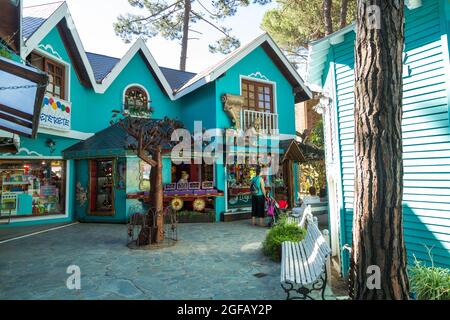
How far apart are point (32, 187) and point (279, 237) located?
9.33 metres

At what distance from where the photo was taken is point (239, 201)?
12.0m

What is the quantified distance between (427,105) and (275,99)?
31.7ft

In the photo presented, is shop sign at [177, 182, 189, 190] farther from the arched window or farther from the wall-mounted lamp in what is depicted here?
the wall-mounted lamp

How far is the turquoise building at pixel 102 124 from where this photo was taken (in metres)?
10.1

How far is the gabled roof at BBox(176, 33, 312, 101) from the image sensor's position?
11633 millimetres

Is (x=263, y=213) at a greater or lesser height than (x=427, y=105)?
lesser

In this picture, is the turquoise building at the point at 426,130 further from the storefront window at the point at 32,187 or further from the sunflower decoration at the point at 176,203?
the storefront window at the point at 32,187

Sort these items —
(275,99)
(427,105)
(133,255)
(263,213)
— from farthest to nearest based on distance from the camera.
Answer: (275,99), (263,213), (133,255), (427,105)

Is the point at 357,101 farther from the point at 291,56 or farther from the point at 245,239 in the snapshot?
the point at 291,56

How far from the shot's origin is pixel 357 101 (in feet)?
10.4

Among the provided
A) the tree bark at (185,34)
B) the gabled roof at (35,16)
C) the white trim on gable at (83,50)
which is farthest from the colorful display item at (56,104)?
the tree bark at (185,34)

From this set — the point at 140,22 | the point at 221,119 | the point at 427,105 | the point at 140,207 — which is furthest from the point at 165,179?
the point at 140,22

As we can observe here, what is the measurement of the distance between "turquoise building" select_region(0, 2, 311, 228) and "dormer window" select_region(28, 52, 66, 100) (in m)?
0.03

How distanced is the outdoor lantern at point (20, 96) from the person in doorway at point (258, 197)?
6.35m
